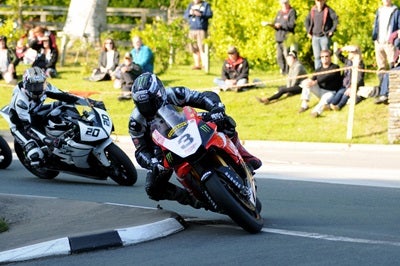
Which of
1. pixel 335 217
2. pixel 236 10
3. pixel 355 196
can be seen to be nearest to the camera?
pixel 335 217

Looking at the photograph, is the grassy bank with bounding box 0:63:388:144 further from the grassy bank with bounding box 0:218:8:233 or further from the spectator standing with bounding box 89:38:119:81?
the grassy bank with bounding box 0:218:8:233

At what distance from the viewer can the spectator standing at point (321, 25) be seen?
2352 centimetres

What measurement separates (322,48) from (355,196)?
11.3 metres

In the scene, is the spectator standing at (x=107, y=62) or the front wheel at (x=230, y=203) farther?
the spectator standing at (x=107, y=62)

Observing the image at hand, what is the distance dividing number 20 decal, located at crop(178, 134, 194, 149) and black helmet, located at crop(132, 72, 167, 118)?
0.45 meters

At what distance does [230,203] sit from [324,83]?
12627 mm

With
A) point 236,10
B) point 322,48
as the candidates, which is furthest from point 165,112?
point 236,10

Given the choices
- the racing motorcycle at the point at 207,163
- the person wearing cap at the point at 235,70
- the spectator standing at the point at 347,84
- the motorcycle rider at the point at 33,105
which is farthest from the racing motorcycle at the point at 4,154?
the person wearing cap at the point at 235,70

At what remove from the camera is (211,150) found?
977cm

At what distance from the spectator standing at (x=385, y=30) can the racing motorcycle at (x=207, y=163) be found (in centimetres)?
1180

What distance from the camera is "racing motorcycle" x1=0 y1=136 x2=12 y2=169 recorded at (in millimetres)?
17000

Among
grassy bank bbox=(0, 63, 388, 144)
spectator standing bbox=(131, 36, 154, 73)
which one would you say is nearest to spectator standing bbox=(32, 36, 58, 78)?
grassy bank bbox=(0, 63, 388, 144)

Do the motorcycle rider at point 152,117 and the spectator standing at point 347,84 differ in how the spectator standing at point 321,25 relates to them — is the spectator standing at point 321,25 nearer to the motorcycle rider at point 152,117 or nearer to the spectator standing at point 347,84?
the spectator standing at point 347,84

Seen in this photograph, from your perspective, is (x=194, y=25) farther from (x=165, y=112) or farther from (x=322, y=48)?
(x=165, y=112)
